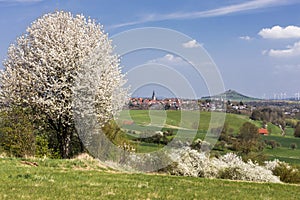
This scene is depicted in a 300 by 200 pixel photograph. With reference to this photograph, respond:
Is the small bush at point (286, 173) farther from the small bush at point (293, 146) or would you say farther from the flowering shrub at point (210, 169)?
the small bush at point (293, 146)

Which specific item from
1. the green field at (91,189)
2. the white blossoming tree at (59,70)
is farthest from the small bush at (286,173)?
the green field at (91,189)

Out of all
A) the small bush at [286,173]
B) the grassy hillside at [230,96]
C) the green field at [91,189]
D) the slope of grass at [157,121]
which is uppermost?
the grassy hillside at [230,96]

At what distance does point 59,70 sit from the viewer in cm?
2856

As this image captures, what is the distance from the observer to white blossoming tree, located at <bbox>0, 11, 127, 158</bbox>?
2808 cm

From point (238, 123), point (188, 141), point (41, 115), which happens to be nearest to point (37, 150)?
point (41, 115)

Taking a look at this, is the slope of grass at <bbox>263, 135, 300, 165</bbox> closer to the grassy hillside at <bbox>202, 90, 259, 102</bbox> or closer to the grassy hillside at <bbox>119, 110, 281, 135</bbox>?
the grassy hillside at <bbox>202, 90, 259, 102</bbox>

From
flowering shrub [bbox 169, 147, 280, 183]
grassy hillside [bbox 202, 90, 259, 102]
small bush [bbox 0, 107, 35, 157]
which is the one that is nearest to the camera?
small bush [bbox 0, 107, 35, 157]

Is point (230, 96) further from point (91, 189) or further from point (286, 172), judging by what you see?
point (91, 189)

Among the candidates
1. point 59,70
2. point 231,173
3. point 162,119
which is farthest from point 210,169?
point 59,70

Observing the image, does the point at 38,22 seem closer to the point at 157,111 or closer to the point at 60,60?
the point at 60,60

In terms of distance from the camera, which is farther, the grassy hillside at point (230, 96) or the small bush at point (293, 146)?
the small bush at point (293, 146)

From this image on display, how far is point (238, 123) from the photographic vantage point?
95562mm

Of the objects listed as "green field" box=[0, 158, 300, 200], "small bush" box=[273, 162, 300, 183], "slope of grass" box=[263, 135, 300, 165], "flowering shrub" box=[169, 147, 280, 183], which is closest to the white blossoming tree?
"flowering shrub" box=[169, 147, 280, 183]

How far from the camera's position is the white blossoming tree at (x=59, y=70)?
28078mm
